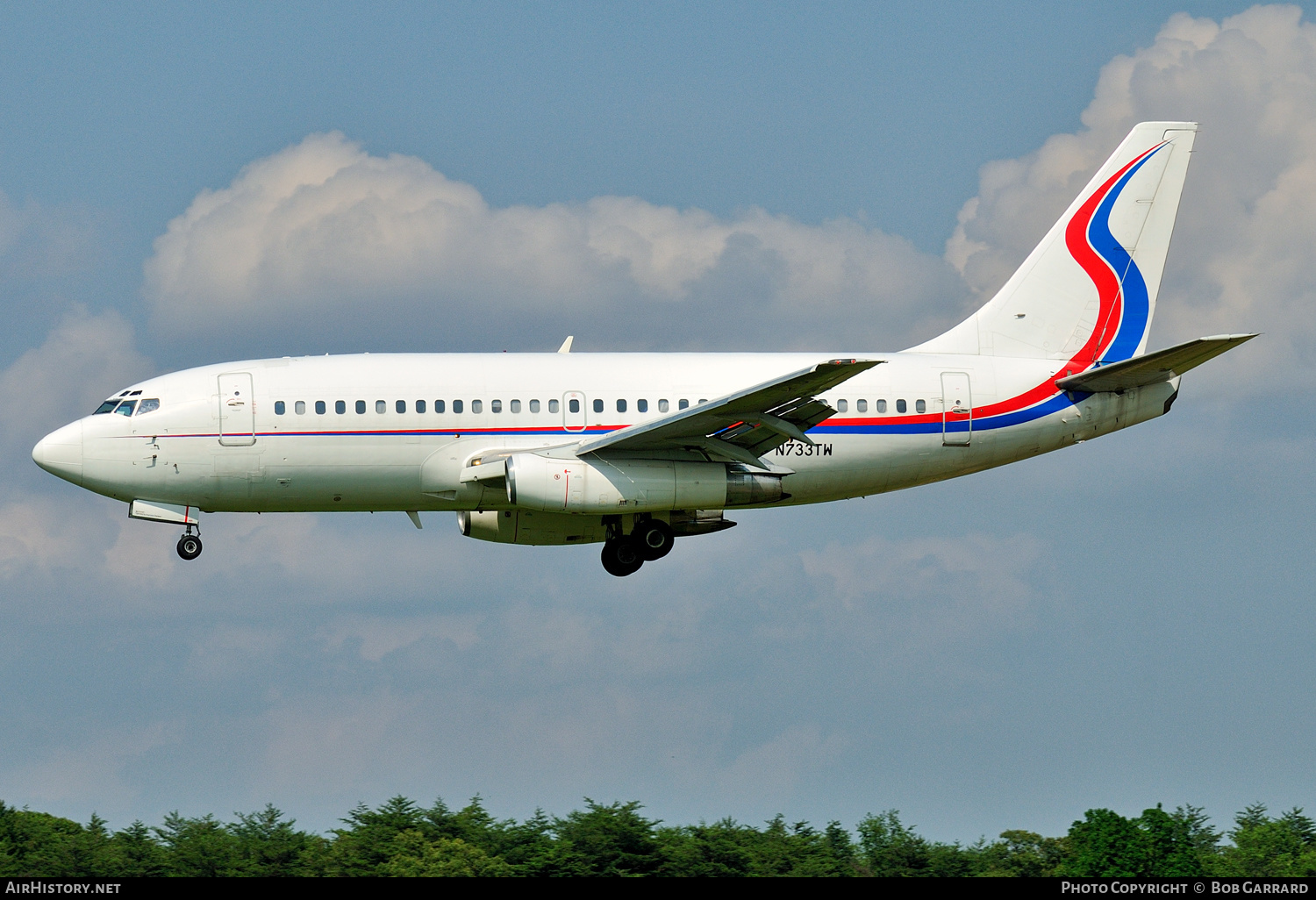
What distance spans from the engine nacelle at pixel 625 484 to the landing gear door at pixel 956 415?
16.9ft

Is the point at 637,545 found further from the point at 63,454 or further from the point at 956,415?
the point at 63,454

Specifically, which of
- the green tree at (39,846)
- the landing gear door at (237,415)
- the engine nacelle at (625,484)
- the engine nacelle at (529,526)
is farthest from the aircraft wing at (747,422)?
the green tree at (39,846)

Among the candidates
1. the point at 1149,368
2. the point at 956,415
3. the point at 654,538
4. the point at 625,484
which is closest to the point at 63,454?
the point at 625,484

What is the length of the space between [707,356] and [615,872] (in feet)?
46.4

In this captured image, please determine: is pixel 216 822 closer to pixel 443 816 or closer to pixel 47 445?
pixel 443 816

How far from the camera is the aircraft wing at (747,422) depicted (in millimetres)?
35688

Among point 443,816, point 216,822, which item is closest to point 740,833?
point 443,816

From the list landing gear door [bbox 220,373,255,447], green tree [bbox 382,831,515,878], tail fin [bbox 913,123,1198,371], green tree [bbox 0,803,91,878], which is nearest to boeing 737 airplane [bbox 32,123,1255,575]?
landing gear door [bbox 220,373,255,447]

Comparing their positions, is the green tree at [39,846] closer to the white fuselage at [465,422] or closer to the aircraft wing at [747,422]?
the white fuselage at [465,422]

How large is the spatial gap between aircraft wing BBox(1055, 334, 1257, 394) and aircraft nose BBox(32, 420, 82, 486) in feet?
81.8

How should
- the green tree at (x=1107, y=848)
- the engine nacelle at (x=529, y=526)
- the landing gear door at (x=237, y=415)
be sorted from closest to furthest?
the landing gear door at (x=237, y=415) < the engine nacelle at (x=529, y=526) < the green tree at (x=1107, y=848)

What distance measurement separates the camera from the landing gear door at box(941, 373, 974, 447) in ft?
135

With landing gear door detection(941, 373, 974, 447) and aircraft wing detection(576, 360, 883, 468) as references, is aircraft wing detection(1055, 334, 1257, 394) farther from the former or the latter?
aircraft wing detection(576, 360, 883, 468)

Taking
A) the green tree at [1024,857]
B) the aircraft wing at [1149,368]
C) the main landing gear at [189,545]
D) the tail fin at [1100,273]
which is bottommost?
the green tree at [1024,857]
